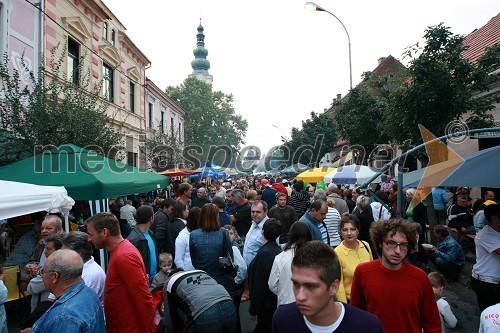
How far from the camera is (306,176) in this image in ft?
52.7

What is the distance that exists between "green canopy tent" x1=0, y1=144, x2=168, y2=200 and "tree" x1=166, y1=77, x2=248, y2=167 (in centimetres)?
3748

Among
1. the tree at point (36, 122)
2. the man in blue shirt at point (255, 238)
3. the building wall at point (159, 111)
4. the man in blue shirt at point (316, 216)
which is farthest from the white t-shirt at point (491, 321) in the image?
the building wall at point (159, 111)

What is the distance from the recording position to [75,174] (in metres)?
6.22

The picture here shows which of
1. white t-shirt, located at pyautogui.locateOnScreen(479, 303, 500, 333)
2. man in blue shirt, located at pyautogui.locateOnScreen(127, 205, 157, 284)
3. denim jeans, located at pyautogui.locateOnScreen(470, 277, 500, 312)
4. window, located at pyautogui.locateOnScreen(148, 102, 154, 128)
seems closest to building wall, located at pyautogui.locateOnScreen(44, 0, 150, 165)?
window, located at pyautogui.locateOnScreen(148, 102, 154, 128)

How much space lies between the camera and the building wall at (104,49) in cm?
1278

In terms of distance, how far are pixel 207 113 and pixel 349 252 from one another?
168ft

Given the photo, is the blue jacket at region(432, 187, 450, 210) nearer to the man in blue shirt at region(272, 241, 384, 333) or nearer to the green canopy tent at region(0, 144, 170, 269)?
the green canopy tent at region(0, 144, 170, 269)

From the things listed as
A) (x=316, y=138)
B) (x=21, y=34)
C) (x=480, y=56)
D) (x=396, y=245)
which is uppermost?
(x=21, y=34)

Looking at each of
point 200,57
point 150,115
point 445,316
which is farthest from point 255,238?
point 200,57

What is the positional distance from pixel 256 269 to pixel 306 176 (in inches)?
496

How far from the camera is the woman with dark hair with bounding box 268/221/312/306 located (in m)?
3.26

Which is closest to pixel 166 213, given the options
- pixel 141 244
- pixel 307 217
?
pixel 141 244

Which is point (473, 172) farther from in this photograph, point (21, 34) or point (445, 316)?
point (21, 34)

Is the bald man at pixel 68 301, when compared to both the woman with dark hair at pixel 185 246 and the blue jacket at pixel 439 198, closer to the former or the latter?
the woman with dark hair at pixel 185 246
